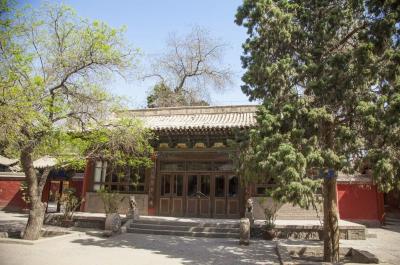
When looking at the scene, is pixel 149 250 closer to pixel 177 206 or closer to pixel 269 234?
pixel 269 234

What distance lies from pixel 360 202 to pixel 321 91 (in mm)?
8913

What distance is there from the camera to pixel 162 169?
14109 millimetres

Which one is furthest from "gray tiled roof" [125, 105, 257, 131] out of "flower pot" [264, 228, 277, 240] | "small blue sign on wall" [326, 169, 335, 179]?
"small blue sign on wall" [326, 169, 335, 179]

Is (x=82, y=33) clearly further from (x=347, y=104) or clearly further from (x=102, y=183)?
(x=102, y=183)

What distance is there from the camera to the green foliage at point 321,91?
6.27 metres

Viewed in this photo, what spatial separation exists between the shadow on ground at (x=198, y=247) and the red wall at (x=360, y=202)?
565cm

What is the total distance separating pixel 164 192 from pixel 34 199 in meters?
5.79

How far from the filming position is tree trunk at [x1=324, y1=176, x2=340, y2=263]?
7207 mm

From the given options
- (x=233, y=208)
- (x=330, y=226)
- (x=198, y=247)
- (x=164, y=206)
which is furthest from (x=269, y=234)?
(x=164, y=206)

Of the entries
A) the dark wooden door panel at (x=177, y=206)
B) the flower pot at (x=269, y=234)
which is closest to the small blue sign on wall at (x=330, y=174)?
the flower pot at (x=269, y=234)

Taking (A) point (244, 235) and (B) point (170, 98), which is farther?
(B) point (170, 98)

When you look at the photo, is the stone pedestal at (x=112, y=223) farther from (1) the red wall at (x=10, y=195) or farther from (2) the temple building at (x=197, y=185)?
(1) the red wall at (x=10, y=195)

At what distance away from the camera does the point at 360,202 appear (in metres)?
13.8

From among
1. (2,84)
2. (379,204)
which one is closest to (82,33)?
(2,84)
